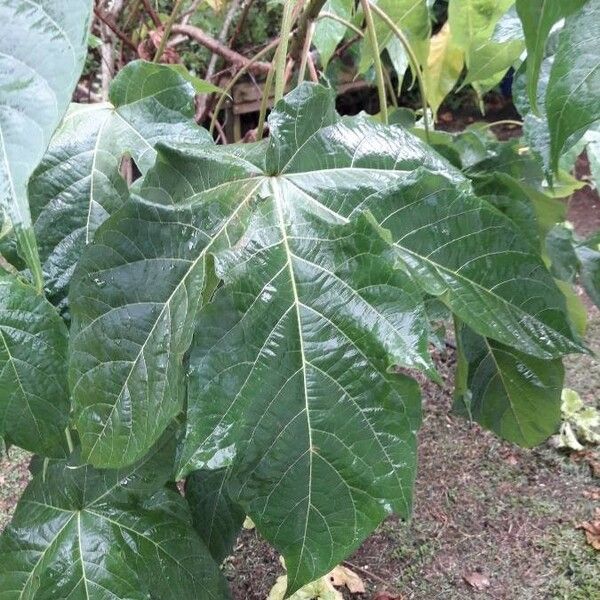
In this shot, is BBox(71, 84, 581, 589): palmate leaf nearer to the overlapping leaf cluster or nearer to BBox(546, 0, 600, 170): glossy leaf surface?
the overlapping leaf cluster

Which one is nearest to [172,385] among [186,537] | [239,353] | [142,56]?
[239,353]

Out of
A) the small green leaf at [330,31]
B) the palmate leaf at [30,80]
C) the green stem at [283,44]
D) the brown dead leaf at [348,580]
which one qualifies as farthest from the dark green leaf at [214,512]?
the brown dead leaf at [348,580]

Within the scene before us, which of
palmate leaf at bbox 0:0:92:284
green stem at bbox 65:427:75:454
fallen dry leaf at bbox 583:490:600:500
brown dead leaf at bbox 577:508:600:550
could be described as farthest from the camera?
fallen dry leaf at bbox 583:490:600:500

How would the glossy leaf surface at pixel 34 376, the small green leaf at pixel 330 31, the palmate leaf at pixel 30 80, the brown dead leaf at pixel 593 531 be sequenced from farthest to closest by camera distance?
the brown dead leaf at pixel 593 531 < the small green leaf at pixel 330 31 < the glossy leaf surface at pixel 34 376 < the palmate leaf at pixel 30 80

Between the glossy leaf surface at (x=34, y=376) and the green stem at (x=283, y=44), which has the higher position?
the green stem at (x=283, y=44)

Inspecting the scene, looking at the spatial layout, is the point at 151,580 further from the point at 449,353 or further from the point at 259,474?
the point at 449,353

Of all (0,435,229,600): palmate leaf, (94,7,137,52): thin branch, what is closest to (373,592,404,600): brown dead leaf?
(0,435,229,600): palmate leaf

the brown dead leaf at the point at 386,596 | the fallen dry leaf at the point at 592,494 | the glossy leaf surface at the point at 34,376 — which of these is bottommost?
the fallen dry leaf at the point at 592,494

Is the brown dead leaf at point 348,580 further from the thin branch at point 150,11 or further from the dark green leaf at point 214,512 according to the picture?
the thin branch at point 150,11
